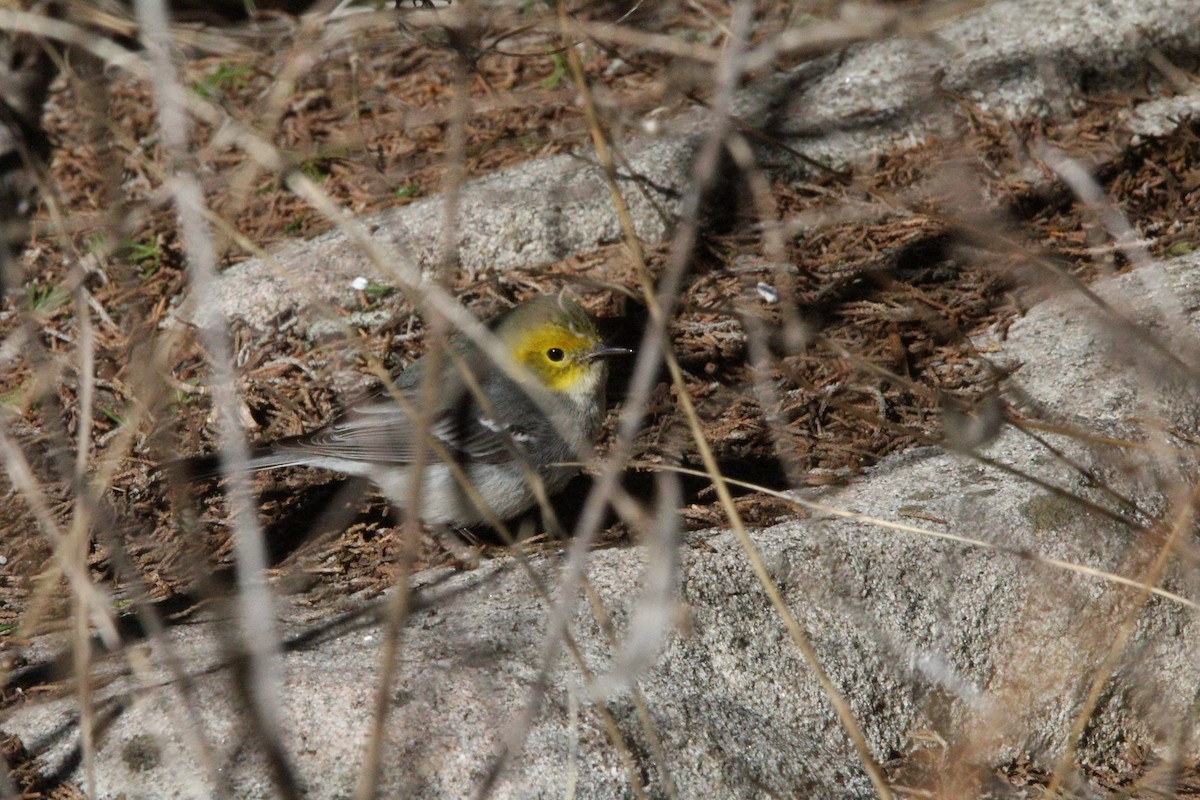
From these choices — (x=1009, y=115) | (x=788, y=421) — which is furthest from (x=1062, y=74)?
(x=788, y=421)

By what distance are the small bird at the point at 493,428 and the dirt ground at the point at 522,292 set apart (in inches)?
8.0

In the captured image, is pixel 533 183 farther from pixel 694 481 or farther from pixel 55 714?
pixel 55 714

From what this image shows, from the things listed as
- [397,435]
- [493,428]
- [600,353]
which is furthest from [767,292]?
[397,435]

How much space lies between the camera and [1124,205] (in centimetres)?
527

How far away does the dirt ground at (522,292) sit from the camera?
14.3ft

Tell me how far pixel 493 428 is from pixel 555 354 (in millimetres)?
432

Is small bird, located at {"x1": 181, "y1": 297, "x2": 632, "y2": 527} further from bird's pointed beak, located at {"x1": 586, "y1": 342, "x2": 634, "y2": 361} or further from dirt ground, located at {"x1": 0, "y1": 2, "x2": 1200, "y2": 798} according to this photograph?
dirt ground, located at {"x1": 0, "y1": 2, "x2": 1200, "y2": 798}

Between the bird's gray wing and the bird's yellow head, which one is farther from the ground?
the bird's yellow head

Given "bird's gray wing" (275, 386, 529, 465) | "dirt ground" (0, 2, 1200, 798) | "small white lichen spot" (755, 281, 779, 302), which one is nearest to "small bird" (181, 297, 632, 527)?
"bird's gray wing" (275, 386, 529, 465)

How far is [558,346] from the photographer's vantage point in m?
4.80

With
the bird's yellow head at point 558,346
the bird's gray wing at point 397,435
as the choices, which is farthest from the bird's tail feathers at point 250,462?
the bird's yellow head at point 558,346

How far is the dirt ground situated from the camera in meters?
4.36

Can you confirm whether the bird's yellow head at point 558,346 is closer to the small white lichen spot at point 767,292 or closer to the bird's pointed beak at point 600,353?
the bird's pointed beak at point 600,353

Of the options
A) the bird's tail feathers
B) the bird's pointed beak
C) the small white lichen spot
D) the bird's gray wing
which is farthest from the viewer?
the small white lichen spot
